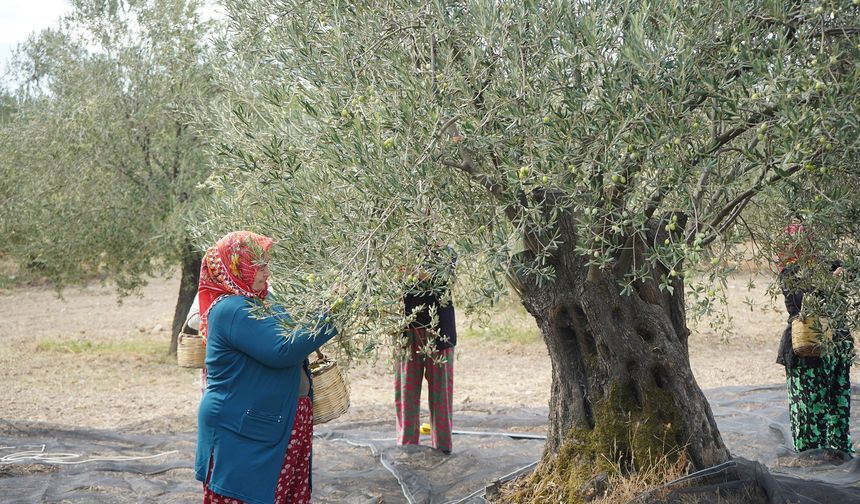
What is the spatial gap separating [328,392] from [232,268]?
1.12 m

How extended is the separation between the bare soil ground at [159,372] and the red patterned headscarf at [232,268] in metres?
5.11

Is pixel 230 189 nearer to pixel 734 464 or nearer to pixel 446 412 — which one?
pixel 446 412

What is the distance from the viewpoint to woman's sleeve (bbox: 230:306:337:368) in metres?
4.48

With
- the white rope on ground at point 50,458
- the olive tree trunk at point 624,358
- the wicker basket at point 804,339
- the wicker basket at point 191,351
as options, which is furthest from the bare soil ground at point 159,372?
the olive tree trunk at point 624,358

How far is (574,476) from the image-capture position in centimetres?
562

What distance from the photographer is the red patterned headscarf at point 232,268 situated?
448 centimetres

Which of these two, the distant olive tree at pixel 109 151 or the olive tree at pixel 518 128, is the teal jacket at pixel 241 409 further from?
the distant olive tree at pixel 109 151

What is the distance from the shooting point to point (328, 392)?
210 inches

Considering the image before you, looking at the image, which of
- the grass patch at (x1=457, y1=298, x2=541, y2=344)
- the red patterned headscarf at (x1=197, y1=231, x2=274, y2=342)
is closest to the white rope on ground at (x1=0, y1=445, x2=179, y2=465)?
the red patterned headscarf at (x1=197, y1=231, x2=274, y2=342)

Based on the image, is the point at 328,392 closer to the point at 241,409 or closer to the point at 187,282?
the point at 241,409

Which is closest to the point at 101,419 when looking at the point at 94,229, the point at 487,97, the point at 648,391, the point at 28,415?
the point at 28,415

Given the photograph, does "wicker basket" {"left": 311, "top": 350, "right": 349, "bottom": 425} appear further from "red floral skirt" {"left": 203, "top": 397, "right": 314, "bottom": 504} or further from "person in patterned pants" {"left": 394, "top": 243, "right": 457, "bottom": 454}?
"person in patterned pants" {"left": 394, "top": 243, "right": 457, "bottom": 454}

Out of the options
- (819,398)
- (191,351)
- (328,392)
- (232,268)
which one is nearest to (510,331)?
(819,398)

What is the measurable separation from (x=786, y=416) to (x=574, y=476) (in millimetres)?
4060
